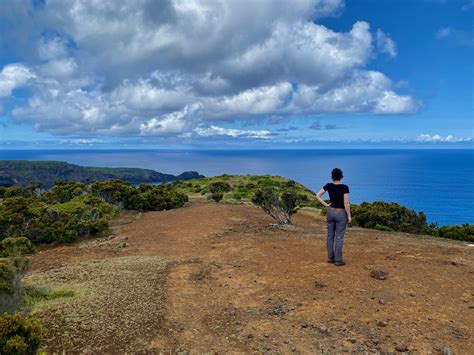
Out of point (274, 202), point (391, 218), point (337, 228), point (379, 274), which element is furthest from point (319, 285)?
point (391, 218)

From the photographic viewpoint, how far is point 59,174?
15638cm

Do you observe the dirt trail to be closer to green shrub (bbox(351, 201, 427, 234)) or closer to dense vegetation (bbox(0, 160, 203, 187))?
green shrub (bbox(351, 201, 427, 234))

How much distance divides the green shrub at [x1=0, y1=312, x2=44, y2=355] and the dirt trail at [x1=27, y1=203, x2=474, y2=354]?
0.97m

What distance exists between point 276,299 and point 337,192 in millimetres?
3329

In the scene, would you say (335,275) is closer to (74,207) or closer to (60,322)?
(60,322)

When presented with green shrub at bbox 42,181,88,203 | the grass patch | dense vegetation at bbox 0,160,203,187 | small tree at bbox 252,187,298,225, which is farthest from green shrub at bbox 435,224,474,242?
dense vegetation at bbox 0,160,203,187

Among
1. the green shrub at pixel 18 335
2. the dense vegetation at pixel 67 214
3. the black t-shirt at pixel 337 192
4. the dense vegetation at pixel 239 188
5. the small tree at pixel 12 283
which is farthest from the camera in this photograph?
the dense vegetation at pixel 239 188

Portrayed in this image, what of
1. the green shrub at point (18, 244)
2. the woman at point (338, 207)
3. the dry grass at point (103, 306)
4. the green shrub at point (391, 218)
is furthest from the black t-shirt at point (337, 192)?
the green shrub at point (391, 218)

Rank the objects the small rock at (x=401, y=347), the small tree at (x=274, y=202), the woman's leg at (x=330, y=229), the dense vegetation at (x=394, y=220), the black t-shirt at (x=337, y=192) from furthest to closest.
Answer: the dense vegetation at (x=394, y=220) < the small tree at (x=274, y=202) < the woman's leg at (x=330, y=229) < the black t-shirt at (x=337, y=192) < the small rock at (x=401, y=347)

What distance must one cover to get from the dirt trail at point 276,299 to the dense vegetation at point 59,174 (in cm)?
13566

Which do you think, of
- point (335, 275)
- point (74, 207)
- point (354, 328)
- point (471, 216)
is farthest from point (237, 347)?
point (471, 216)

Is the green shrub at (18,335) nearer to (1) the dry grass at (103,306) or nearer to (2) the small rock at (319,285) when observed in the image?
(1) the dry grass at (103,306)

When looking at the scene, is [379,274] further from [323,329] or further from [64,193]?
[64,193]

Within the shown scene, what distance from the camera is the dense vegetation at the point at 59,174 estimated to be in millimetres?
139375
